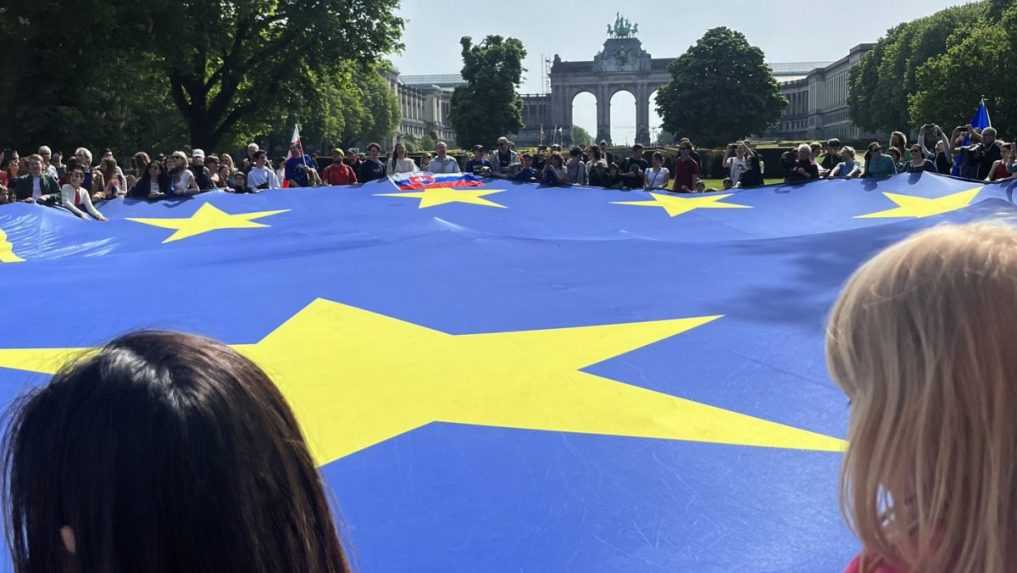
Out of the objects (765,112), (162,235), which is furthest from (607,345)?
(765,112)

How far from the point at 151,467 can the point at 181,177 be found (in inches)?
457

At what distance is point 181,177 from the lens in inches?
455

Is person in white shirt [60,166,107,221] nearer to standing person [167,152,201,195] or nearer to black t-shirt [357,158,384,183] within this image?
standing person [167,152,201,195]

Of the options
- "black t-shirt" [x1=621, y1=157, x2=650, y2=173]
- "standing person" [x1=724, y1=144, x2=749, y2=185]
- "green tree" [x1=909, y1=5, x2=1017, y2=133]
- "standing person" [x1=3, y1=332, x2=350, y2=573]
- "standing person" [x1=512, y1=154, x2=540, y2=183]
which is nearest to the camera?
"standing person" [x1=3, y1=332, x2=350, y2=573]

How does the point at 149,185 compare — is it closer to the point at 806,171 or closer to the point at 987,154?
the point at 806,171

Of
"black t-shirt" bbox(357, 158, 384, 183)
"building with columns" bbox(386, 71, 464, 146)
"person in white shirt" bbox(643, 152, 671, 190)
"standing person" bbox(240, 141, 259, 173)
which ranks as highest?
"building with columns" bbox(386, 71, 464, 146)

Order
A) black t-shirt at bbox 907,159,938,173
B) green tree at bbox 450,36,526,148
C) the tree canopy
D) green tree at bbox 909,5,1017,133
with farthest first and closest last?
green tree at bbox 450,36,526,148
green tree at bbox 909,5,1017,133
the tree canopy
black t-shirt at bbox 907,159,938,173

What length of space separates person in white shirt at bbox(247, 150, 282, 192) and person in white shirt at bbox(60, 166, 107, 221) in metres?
3.28

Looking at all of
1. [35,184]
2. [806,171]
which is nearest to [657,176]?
[806,171]

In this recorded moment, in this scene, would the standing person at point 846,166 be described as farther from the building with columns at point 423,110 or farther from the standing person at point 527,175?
the building with columns at point 423,110

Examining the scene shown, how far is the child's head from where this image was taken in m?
1.00

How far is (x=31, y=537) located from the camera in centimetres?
90

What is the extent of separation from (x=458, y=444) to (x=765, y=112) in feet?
225

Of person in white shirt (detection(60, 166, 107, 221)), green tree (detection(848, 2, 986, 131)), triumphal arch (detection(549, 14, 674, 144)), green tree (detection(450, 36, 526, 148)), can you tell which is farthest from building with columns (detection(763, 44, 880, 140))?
person in white shirt (detection(60, 166, 107, 221))
